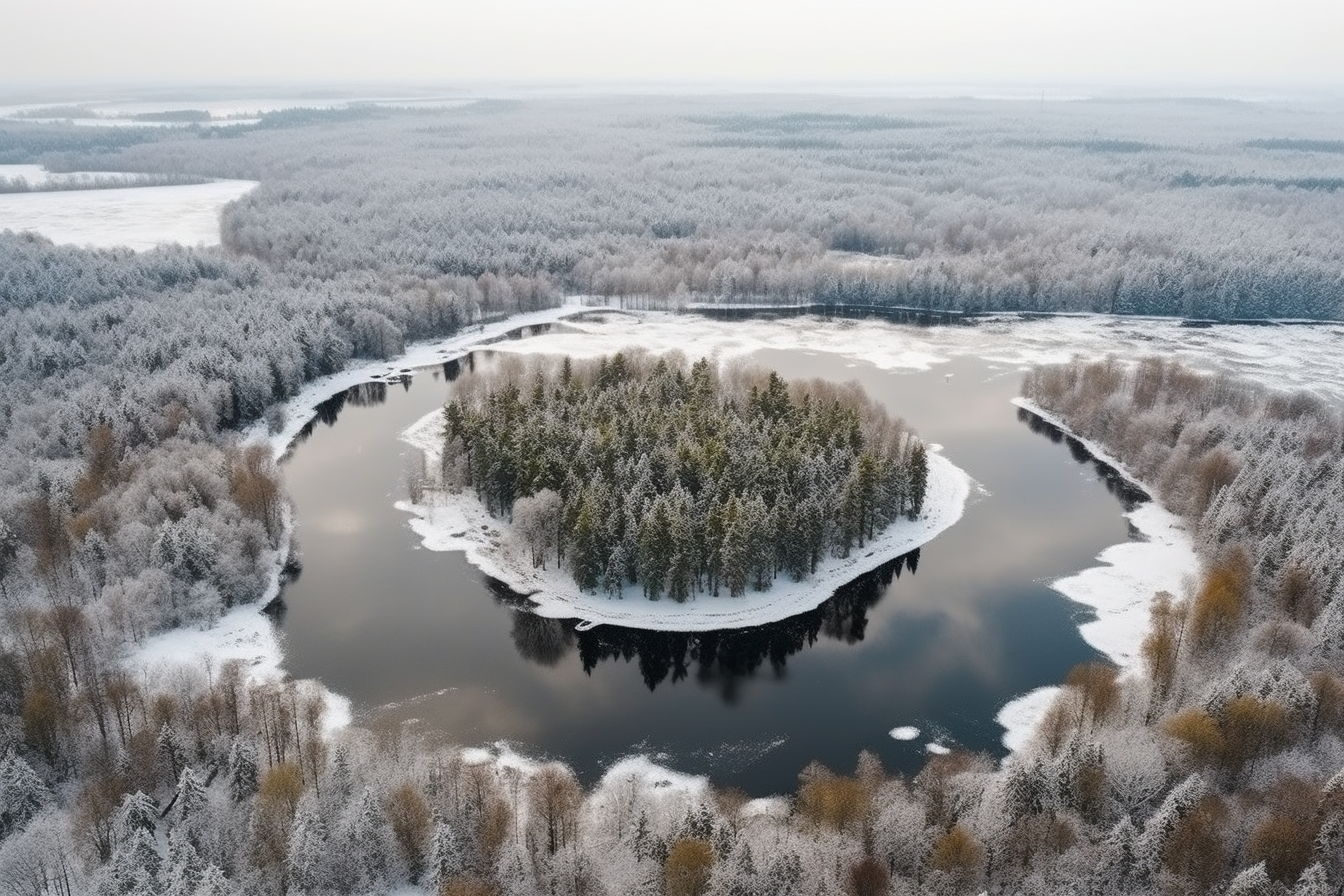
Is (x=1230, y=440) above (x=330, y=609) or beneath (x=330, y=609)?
above

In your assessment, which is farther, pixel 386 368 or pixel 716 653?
pixel 386 368

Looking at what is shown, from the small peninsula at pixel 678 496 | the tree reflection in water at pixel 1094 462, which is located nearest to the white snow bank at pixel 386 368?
the small peninsula at pixel 678 496

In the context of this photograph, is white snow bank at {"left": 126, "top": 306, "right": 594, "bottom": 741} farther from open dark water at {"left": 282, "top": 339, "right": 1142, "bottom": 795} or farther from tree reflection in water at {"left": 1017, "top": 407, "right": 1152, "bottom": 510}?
tree reflection in water at {"left": 1017, "top": 407, "right": 1152, "bottom": 510}

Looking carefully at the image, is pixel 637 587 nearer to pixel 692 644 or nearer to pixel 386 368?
pixel 692 644

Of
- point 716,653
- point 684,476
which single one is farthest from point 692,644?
point 684,476

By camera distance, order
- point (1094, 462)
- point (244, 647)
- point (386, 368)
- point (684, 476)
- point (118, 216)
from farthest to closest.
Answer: point (118, 216) → point (386, 368) → point (1094, 462) → point (684, 476) → point (244, 647)

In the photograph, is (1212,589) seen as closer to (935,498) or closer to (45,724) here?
(935,498)

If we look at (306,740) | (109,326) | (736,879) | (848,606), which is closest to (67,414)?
(109,326)
